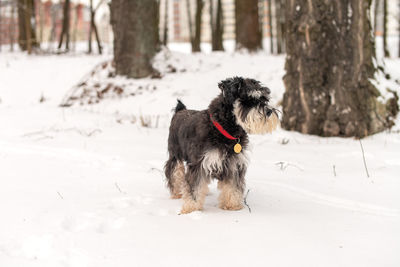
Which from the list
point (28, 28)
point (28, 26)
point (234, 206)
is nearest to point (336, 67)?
point (234, 206)

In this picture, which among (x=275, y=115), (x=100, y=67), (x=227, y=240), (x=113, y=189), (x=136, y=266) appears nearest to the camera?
(x=136, y=266)

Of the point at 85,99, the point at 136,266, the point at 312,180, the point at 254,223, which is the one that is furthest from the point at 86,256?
the point at 85,99

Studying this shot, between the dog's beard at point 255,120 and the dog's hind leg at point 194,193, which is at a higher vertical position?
the dog's beard at point 255,120

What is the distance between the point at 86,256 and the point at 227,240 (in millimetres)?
1176

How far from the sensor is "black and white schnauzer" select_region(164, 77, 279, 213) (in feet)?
12.0

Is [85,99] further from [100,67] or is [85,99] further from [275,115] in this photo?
[275,115]

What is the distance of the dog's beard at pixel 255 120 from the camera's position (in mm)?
3590

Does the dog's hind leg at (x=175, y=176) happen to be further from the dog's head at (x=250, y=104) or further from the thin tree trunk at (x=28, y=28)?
the thin tree trunk at (x=28, y=28)

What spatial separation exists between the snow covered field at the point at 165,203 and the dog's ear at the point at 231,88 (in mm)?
1232

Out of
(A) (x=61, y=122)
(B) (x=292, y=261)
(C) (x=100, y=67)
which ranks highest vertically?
(C) (x=100, y=67)

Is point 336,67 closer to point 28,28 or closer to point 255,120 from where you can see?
point 255,120

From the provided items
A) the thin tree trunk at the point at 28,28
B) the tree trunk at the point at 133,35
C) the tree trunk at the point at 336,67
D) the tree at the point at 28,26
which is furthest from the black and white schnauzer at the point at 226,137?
the tree at the point at 28,26

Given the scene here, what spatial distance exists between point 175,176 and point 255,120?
135 centimetres

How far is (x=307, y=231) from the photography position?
10.8 feet
